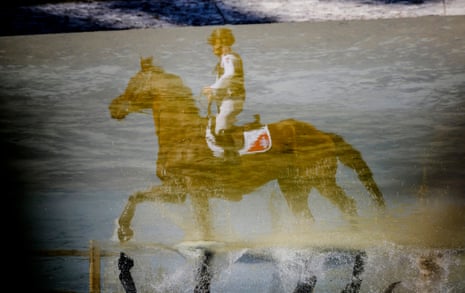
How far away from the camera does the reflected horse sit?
1846 mm

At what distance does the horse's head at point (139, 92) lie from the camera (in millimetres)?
1896

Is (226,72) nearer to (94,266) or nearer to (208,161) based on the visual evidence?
(208,161)

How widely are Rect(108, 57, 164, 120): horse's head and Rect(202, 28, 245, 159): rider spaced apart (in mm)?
239

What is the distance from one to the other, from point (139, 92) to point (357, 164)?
39.6 inches

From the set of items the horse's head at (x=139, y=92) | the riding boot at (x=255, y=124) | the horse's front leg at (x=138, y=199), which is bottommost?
the horse's front leg at (x=138, y=199)

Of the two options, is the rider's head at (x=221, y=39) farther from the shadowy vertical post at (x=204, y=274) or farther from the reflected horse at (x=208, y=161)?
the shadowy vertical post at (x=204, y=274)

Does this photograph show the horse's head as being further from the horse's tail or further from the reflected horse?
the horse's tail

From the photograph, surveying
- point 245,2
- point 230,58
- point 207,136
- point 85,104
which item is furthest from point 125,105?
point 245,2

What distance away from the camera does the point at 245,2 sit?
1.81m

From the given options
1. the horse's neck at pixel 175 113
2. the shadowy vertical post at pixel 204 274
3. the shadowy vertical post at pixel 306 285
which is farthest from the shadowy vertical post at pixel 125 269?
the shadowy vertical post at pixel 306 285

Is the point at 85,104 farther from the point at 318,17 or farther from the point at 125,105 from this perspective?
the point at 318,17

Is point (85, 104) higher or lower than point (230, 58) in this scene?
lower

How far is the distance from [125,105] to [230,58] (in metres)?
0.52

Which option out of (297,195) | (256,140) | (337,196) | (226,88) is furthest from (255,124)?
(337,196)
